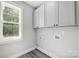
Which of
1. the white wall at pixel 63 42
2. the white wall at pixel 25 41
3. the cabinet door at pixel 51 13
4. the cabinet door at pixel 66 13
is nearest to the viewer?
the cabinet door at pixel 66 13

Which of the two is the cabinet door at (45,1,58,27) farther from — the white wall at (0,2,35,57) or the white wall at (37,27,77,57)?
the white wall at (0,2,35,57)

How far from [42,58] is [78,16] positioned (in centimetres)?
171

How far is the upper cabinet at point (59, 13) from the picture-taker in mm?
1476

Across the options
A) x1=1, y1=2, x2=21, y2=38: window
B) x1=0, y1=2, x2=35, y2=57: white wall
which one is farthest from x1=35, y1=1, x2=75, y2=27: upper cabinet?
x1=1, y1=2, x2=21, y2=38: window

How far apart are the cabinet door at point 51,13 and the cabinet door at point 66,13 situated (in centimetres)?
18

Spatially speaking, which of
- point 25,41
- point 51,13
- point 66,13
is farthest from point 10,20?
point 66,13

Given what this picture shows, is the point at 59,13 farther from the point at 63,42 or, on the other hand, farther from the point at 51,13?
the point at 63,42

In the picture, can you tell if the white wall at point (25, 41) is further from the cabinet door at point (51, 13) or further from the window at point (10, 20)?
the cabinet door at point (51, 13)

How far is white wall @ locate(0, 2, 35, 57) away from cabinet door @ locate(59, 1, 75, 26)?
5.23 feet

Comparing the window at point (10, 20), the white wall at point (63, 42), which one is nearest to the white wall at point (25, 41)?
the window at point (10, 20)

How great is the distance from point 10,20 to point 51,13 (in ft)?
4.92

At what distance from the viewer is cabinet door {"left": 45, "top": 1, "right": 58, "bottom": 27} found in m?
1.84

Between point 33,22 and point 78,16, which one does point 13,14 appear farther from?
point 78,16

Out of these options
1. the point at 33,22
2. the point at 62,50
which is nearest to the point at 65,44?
the point at 62,50
